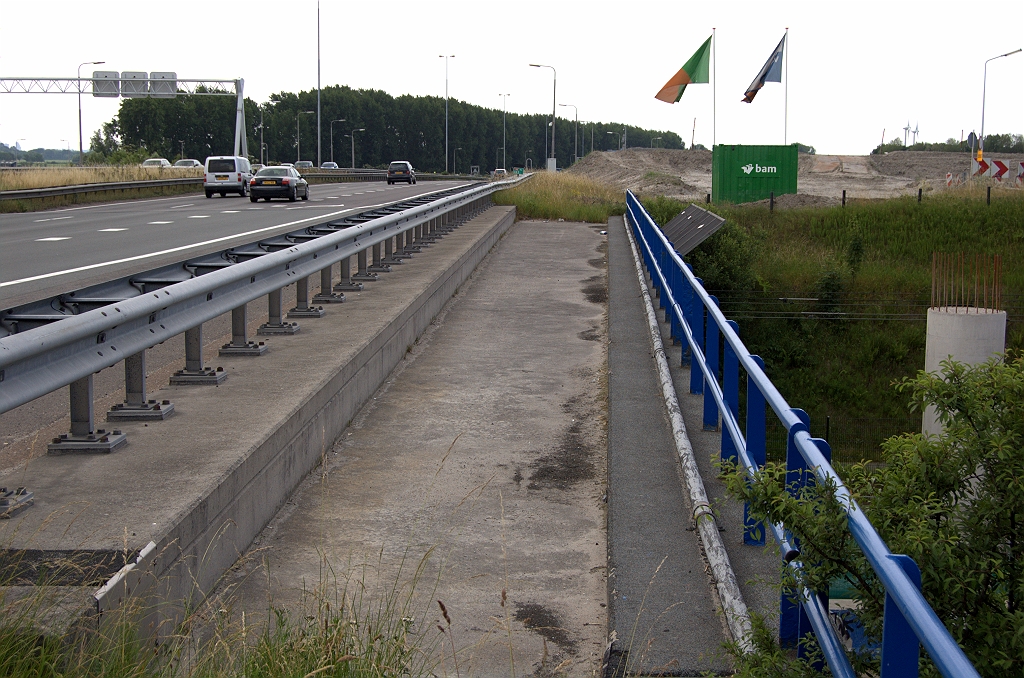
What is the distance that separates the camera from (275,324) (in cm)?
853

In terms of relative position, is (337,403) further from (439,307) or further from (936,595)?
(439,307)

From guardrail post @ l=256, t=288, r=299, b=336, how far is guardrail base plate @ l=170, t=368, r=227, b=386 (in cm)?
190

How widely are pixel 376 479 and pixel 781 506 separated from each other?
349cm

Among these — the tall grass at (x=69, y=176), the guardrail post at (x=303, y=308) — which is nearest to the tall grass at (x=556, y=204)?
the tall grass at (x=69, y=176)

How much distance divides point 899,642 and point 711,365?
4342 millimetres

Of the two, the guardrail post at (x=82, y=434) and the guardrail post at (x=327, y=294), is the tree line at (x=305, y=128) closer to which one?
the guardrail post at (x=327, y=294)

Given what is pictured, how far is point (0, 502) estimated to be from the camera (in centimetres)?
409

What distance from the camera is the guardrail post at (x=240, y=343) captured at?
7.50 metres

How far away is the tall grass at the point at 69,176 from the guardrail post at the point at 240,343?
30516mm

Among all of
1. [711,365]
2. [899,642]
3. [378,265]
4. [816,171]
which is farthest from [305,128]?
[899,642]

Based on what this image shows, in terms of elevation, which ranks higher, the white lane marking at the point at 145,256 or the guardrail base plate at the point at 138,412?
the white lane marking at the point at 145,256

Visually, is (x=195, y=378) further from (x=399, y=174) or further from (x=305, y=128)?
(x=305, y=128)

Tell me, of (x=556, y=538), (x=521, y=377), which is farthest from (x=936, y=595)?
(x=521, y=377)

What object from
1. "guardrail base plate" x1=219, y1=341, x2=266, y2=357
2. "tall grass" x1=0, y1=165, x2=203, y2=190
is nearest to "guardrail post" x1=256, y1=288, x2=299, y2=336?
"guardrail base plate" x1=219, y1=341, x2=266, y2=357
